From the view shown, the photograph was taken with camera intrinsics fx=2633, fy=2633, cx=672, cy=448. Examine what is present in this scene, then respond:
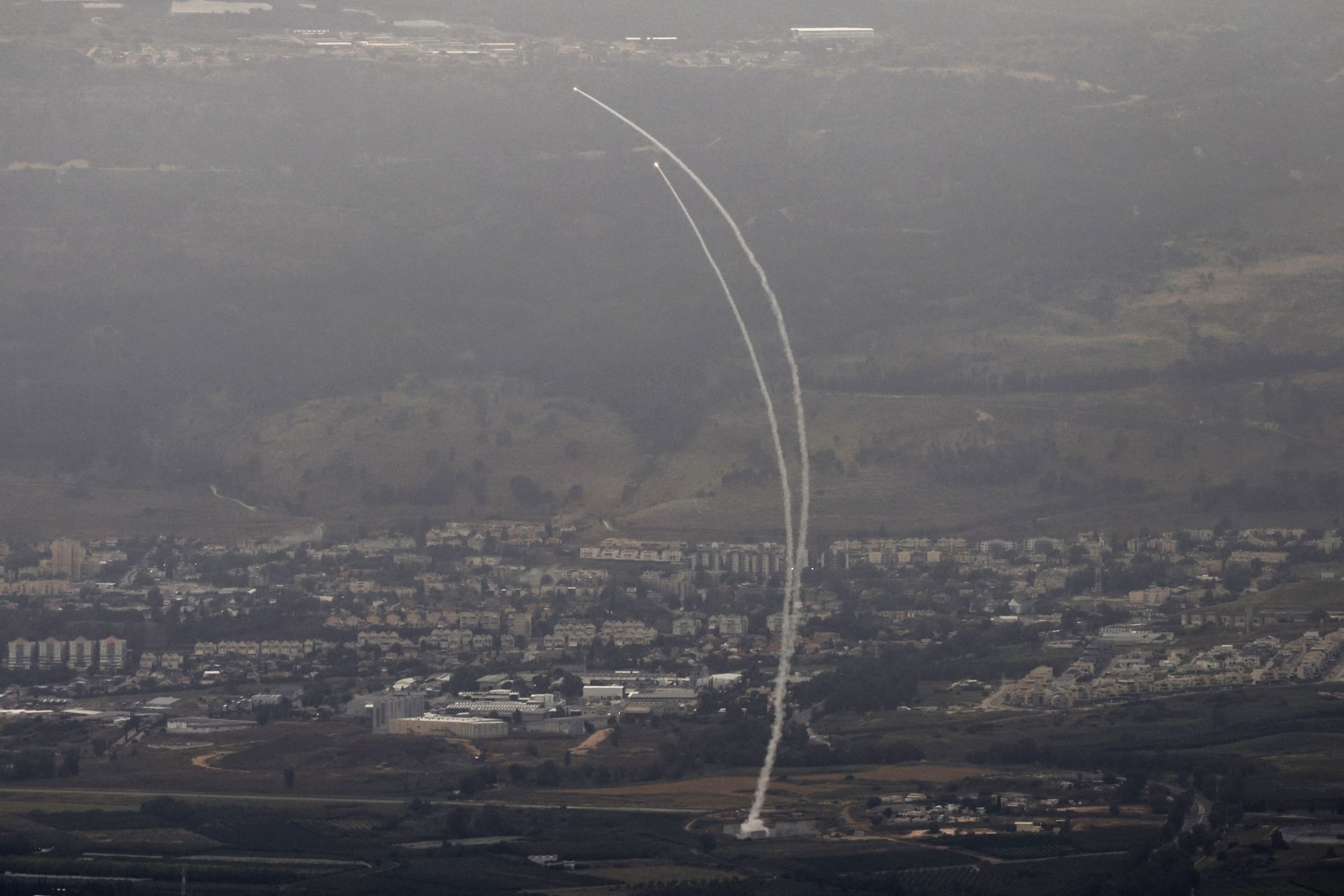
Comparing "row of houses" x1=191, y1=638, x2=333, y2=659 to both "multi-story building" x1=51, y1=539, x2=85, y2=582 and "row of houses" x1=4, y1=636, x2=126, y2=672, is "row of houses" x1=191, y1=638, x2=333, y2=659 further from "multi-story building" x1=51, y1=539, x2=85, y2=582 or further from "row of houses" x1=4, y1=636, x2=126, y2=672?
"multi-story building" x1=51, y1=539, x2=85, y2=582

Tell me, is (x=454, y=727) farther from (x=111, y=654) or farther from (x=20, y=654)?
(x=20, y=654)

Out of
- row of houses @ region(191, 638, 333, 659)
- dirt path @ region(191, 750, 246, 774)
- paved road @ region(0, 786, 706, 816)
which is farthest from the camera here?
row of houses @ region(191, 638, 333, 659)

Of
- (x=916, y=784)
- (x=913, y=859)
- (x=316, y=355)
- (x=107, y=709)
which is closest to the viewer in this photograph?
(x=913, y=859)

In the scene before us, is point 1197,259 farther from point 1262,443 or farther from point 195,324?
point 195,324

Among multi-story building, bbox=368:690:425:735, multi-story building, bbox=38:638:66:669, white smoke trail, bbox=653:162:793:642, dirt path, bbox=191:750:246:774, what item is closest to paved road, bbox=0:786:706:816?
dirt path, bbox=191:750:246:774

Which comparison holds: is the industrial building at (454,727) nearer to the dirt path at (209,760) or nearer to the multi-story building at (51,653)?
the dirt path at (209,760)

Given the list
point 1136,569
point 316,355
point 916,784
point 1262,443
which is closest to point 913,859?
point 916,784

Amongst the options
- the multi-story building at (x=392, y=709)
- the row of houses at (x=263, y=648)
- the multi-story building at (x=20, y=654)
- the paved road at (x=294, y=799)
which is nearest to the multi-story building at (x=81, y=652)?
the multi-story building at (x=20, y=654)
